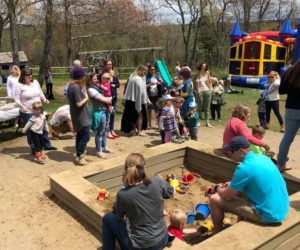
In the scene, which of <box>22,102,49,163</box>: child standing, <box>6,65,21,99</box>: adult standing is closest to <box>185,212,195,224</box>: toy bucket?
<box>22,102,49,163</box>: child standing

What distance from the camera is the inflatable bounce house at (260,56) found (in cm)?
1702

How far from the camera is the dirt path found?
10.7 feet

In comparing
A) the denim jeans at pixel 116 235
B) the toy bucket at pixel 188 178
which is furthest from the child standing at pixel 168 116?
the denim jeans at pixel 116 235

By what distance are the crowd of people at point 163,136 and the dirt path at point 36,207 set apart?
361 mm

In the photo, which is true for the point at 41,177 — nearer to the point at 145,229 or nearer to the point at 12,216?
the point at 12,216

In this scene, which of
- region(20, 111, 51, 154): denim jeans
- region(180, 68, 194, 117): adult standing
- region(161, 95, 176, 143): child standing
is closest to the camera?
region(20, 111, 51, 154): denim jeans

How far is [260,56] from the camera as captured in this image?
17.0 meters

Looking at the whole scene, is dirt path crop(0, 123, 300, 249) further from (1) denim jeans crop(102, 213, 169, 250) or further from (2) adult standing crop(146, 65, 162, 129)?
(2) adult standing crop(146, 65, 162, 129)

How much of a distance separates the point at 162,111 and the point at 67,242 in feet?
11.0

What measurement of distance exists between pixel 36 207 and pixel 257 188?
8.82 ft

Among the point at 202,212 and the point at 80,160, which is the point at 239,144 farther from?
the point at 80,160

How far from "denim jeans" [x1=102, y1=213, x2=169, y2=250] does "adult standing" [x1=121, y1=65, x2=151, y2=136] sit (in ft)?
14.0

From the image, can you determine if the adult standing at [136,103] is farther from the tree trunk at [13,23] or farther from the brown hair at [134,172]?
the tree trunk at [13,23]

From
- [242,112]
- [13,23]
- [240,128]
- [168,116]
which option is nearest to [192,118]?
[168,116]
